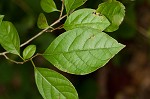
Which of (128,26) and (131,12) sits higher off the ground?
(131,12)

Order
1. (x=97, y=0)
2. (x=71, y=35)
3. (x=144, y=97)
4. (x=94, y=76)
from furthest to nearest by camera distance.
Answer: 1. (x=144, y=97)
2. (x=94, y=76)
3. (x=97, y=0)
4. (x=71, y=35)

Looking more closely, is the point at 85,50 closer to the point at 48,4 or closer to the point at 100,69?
the point at 48,4

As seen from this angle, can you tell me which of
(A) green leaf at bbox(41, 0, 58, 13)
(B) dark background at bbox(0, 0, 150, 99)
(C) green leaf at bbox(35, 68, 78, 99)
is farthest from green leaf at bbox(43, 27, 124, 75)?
(B) dark background at bbox(0, 0, 150, 99)

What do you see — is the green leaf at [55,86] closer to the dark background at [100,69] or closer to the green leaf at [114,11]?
the green leaf at [114,11]

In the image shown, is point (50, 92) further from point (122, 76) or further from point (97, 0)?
point (122, 76)

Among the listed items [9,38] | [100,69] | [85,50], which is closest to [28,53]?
[9,38]

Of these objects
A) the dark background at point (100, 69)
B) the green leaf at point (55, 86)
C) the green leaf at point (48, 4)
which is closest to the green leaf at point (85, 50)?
the green leaf at point (55, 86)

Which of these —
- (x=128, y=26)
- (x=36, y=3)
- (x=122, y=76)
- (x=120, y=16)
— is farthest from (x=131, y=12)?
(x=122, y=76)
